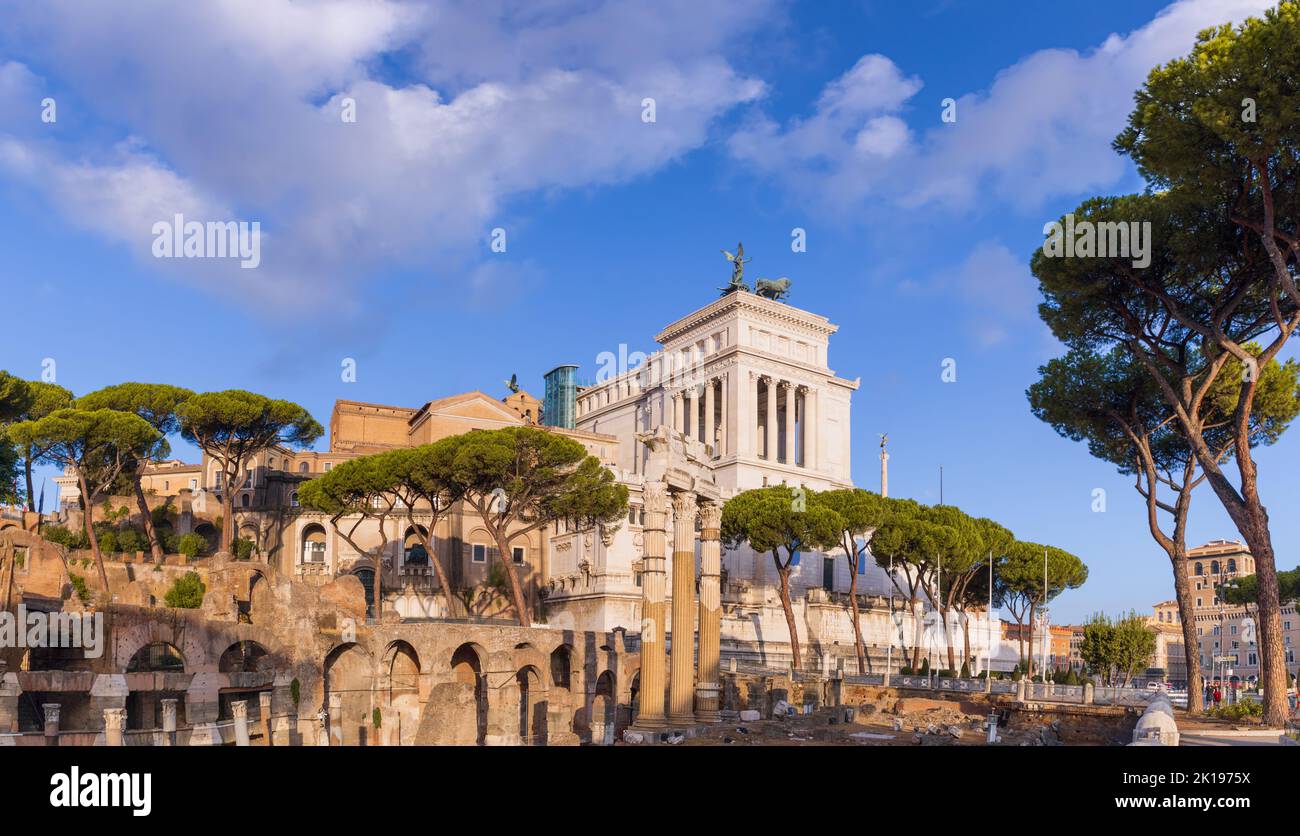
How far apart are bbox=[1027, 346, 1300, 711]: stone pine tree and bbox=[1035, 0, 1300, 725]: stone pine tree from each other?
2.77 feet

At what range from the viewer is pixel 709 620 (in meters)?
24.3

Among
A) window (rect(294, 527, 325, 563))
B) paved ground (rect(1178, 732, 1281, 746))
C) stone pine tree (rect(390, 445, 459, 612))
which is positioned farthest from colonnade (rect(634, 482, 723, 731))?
window (rect(294, 527, 325, 563))

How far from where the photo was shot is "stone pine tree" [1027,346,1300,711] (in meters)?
27.0

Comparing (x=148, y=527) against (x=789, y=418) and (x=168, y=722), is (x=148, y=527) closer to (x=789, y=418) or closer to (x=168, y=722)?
(x=168, y=722)

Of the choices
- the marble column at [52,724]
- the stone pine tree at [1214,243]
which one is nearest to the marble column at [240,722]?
the marble column at [52,724]

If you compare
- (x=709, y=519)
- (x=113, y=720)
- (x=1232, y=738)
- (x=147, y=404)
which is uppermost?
(x=147, y=404)

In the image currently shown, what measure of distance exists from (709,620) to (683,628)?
184cm

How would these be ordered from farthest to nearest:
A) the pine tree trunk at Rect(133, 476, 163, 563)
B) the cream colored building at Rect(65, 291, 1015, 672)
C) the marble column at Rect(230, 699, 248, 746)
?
the cream colored building at Rect(65, 291, 1015, 672) < the pine tree trunk at Rect(133, 476, 163, 563) < the marble column at Rect(230, 699, 248, 746)

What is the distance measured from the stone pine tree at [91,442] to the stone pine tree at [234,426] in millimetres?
3142

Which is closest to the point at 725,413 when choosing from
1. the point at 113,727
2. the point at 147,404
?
the point at 147,404

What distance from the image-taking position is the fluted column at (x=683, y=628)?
22.5 meters

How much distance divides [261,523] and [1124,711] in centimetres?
4168

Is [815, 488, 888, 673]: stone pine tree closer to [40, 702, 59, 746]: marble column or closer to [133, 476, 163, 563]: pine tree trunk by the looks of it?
[133, 476, 163, 563]: pine tree trunk
